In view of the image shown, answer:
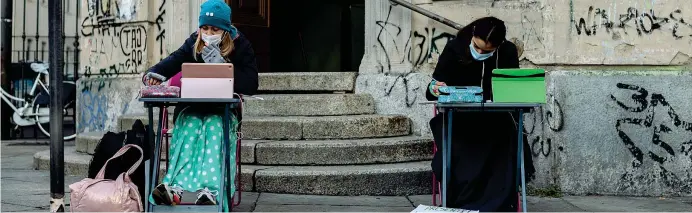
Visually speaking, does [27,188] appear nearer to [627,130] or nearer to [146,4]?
[146,4]

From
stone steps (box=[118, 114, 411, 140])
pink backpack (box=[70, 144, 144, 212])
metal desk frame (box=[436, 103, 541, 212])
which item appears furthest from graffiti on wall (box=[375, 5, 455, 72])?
pink backpack (box=[70, 144, 144, 212])

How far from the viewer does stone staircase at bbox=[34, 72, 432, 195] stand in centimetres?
650

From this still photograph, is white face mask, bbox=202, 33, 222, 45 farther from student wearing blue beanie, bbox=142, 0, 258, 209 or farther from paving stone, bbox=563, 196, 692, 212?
paving stone, bbox=563, 196, 692, 212

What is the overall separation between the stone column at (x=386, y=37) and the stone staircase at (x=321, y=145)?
11.6 inches

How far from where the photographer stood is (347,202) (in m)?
6.18

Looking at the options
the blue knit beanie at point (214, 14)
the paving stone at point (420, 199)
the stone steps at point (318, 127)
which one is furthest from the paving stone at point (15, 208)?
the paving stone at point (420, 199)

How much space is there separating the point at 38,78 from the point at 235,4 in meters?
4.33

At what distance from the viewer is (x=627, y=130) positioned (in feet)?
22.6

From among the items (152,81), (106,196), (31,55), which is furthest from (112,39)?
(31,55)

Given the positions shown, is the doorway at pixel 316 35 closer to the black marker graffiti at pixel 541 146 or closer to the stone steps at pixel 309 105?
the stone steps at pixel 309 105

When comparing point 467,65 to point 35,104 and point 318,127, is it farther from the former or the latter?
point 35,104

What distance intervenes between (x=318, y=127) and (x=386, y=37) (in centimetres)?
121

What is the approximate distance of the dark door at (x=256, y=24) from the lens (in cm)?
886

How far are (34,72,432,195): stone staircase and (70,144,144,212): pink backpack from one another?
5.39 ft
